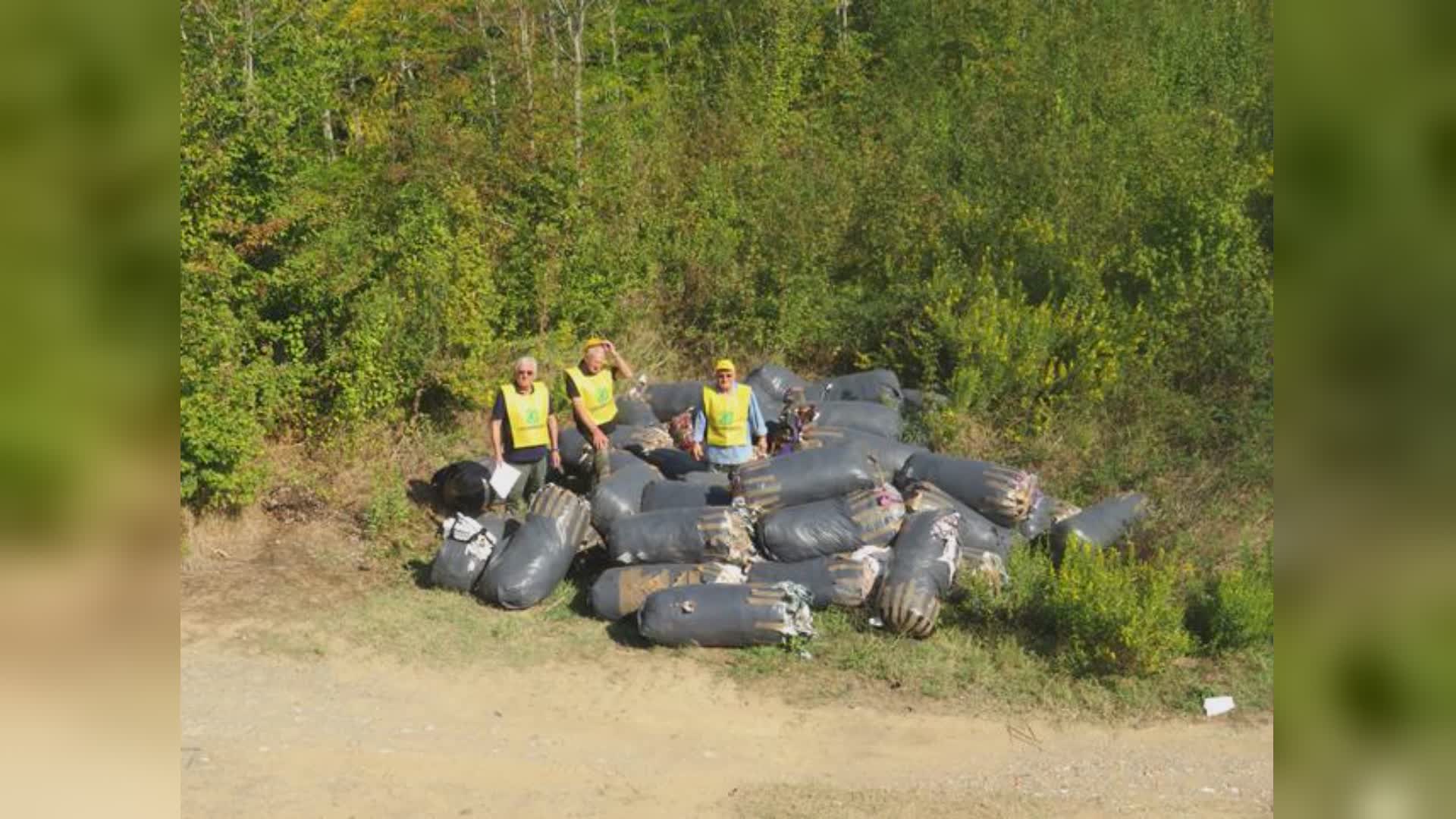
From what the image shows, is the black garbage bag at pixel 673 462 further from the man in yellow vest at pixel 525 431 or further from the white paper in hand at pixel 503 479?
the white paper in hand at pixel 503 479

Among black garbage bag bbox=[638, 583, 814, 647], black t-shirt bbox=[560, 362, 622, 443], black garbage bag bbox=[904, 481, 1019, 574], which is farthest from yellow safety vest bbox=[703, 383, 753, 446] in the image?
black garbage bag bbox=[638, 583, 814, 647]

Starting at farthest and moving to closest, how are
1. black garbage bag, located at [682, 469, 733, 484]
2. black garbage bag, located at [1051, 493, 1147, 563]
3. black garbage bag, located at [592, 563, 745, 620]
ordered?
1. black garbage bag, located at [682, 469, 733, 484]
2. black garbage bag, located at [1051, 493, 1147, 563]
3. black garbage bag, located at [592, 563, 745, 620]

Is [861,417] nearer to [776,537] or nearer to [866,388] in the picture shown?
[866,388]

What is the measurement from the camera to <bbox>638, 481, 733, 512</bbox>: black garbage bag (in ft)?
28.1

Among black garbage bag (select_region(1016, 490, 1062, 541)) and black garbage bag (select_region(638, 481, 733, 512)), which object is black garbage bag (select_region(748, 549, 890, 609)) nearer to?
black garbage bag (select_region(638, 481, 733, 512))

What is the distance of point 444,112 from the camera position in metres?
15.3

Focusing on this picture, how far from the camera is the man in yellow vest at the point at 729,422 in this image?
351 inches

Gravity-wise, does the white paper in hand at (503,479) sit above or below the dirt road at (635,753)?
above

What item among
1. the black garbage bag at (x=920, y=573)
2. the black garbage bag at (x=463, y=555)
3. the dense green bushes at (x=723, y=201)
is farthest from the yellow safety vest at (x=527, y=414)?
the black garbage bag at (x=920, y=573)

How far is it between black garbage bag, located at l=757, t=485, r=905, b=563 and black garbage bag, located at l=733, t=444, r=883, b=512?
0.30m

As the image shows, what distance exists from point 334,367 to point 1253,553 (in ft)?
23.4

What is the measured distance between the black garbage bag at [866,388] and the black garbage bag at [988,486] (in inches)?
85.5
